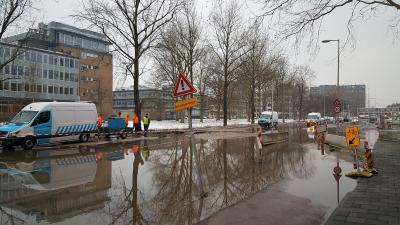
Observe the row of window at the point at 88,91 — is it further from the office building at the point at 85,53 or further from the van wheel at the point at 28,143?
the van wheel at the point at 28,143

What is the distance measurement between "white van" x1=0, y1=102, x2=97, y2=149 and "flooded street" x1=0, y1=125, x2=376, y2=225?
2469 mm

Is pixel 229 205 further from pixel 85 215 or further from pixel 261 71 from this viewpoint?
pixel 261 71

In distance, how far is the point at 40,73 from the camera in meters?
68.8

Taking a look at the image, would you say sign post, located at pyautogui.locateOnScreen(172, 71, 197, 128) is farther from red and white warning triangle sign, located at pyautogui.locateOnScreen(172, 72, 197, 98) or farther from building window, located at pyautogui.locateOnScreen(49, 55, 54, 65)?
building window, located at pyautogui.locateOnScreen(49, 55, 54, 65)

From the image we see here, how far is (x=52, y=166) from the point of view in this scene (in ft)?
44.3

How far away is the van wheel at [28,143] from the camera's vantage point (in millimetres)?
18797

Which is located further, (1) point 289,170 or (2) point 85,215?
(1) point 289,170

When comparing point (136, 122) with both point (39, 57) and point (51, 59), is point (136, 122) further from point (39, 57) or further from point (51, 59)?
point (51, 59)

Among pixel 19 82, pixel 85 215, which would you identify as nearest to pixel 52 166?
pixel 85 215

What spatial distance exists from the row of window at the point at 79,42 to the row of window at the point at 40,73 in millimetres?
8581

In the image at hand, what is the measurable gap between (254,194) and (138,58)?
2523 centimetres

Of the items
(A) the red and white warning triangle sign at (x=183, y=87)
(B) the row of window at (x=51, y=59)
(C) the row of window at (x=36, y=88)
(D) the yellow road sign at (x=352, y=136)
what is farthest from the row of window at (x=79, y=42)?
(A) the red and white warning triangle sign at (x=183, y=87)

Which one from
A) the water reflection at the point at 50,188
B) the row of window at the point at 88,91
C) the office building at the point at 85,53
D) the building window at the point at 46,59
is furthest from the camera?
the row of window at the point at 88,91

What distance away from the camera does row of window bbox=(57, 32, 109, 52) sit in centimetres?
8000
